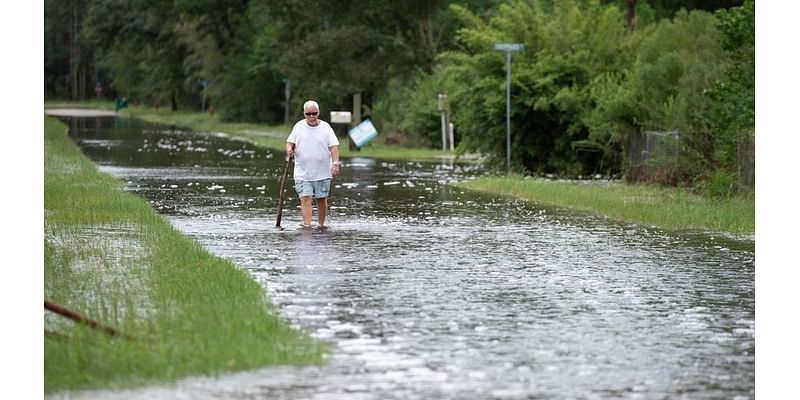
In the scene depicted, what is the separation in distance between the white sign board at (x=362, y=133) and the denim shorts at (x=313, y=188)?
2738 centimetres

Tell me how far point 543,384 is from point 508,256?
24.5ft

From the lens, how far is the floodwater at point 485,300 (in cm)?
925

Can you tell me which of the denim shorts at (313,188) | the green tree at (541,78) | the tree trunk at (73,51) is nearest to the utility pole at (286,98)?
the green tree at (541,78)

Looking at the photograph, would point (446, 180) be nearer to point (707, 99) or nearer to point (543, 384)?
point (707, 99)

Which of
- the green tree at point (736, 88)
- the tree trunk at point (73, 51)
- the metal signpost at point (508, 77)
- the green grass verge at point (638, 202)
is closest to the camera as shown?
the green grass verge at point (638, 202)

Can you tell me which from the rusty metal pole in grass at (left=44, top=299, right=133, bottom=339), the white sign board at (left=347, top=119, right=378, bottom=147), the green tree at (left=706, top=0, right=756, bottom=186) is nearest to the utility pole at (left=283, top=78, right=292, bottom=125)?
the white sign board at (left=347, top=119, right=378, bottom=147)

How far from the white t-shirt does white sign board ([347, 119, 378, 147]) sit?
89.2ft

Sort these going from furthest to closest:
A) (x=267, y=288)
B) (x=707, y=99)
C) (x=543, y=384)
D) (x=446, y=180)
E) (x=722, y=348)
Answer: (x=446, y=180), (x=707, y=99), (x=267, y=288), (x=722, y=348), (x=543, y=384)

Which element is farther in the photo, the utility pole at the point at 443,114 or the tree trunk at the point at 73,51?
the tree trunk at the point at 73,51

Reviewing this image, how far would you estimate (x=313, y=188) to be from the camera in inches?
801

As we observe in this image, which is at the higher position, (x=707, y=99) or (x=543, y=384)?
(x=707, y=99)

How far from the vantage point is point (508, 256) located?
16688 mm

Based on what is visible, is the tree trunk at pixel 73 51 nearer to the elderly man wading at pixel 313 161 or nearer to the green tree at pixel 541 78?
the green tree at pixel 541 78
